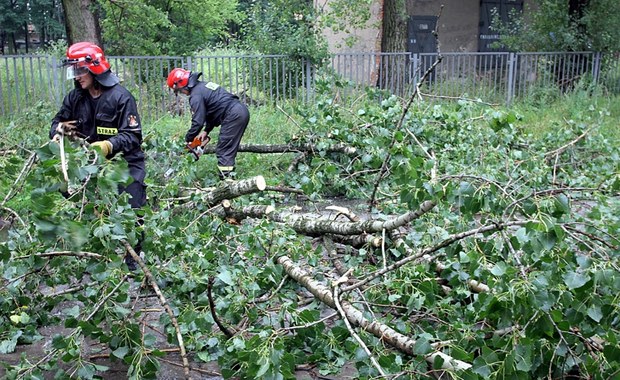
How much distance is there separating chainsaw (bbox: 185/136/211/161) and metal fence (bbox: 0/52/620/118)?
216cm

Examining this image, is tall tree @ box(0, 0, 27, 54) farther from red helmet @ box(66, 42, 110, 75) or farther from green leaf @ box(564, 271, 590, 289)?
green leaf @ box(564, 271, 590, 289)

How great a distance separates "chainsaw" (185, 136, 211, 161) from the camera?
25.2 feet

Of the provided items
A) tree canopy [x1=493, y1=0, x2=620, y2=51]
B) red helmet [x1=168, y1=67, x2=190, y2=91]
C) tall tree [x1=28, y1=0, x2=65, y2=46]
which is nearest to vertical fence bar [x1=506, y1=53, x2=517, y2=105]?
tree canopy [x1=493, y1=0, x2=620, y2=51]

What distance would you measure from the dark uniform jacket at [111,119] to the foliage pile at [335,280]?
0.62m

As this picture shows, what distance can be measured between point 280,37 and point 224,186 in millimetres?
9141

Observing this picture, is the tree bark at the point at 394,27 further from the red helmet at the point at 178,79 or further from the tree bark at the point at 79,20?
the red helmet at the point at 178,79

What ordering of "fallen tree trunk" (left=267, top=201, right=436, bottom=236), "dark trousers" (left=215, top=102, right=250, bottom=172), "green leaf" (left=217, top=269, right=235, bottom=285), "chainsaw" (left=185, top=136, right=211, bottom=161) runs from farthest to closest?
"dark trousers" (left=215, top=102, right=250, bottom=172) → "chainsaw" (left=185, top=136, right=211, bottom=161) → "fallen tree trunk" (left=267, top=201, right=436, bottom=236) → "green leaf" (left=217, top=269, right=235, bottom=285)

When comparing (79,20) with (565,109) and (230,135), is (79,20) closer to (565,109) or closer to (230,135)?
(230,135)

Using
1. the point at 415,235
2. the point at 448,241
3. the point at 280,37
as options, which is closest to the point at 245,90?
the point at 280,37

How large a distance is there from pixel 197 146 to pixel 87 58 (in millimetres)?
3153

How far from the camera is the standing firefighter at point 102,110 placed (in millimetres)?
4777

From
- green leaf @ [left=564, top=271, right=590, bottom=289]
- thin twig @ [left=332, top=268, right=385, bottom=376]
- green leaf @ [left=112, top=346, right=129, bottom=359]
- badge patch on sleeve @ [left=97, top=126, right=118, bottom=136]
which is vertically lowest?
green leaf @ [left=112, top=346, right=129, bottom=359]

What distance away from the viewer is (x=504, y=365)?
2.49 m

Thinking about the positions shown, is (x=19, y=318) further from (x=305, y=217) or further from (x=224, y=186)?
(x=305, y=217)
